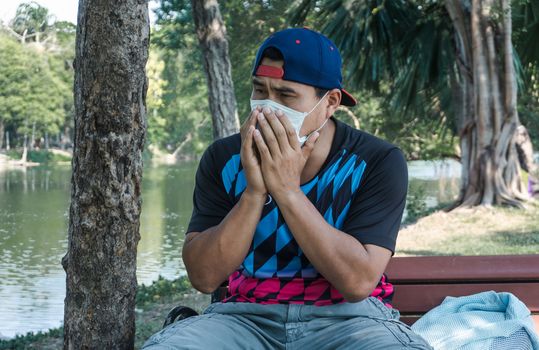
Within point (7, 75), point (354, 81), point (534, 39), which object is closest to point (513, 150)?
point (534, 39)

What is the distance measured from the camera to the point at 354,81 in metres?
16.8

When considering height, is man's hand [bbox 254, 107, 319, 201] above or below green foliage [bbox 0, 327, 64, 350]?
above

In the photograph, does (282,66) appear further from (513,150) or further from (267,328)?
(513,150)

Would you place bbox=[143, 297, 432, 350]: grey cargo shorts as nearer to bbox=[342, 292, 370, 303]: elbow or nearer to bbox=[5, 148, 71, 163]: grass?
bbox=[342, 292, 370, 303]: elbow

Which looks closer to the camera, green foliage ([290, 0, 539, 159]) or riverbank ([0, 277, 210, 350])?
riverbank ([0, 277, 210, 350])

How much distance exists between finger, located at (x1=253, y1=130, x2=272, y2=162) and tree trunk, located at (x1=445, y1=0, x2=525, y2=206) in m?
11.6

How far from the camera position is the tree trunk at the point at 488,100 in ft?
45.4

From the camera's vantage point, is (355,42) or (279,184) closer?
(279,184)

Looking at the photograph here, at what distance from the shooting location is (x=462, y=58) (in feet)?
49.0

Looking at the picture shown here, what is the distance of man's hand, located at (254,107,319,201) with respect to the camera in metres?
2.50

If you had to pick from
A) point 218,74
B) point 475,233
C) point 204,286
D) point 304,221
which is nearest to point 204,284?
point 204,286

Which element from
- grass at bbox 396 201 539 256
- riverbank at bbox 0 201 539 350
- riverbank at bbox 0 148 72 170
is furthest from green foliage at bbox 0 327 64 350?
riverbank at bbox 0 148 72 170

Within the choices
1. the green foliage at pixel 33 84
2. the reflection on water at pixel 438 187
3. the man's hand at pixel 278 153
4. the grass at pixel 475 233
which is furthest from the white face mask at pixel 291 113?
the green foliage at pixel 33 84

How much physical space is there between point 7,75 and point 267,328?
56031 millimetres
